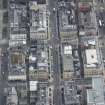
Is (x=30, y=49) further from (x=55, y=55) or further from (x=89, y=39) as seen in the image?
(x=89, y=39)

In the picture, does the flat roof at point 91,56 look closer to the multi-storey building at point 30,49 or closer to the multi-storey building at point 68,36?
the multi-storey building at point 68,36

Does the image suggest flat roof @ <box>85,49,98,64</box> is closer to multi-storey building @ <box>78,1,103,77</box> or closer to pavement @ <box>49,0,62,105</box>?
multi-storey building @ <box>78,1,103,77</box>

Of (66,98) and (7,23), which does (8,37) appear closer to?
(7,23)

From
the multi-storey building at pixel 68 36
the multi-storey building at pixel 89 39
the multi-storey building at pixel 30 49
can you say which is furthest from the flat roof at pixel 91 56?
the multi-storey building at pixel 30 49

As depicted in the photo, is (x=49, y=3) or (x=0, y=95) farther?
(x=49, y=3)

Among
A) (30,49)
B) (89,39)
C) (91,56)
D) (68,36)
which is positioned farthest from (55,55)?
(89,39)

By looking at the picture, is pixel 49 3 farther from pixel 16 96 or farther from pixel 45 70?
pixel 16 96

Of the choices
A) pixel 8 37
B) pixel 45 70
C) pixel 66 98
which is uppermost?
pixel 8 37

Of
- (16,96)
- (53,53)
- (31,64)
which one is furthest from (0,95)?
(53,53)

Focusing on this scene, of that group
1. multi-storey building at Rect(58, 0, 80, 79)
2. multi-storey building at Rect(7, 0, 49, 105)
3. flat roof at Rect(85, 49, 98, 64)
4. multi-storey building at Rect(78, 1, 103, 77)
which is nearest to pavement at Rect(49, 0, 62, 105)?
multi-storey building at Rect(58, 0, 80, 79)

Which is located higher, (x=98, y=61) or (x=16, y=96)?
(x=98, y=61)

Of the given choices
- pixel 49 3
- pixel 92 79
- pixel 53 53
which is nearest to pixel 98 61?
pixel 92 79
